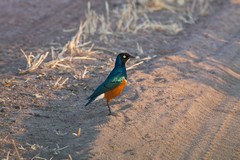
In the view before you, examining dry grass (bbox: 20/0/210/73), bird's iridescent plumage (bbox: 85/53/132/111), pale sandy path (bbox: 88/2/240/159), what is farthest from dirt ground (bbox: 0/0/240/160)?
bird's iridescent plumage (bbox: 85/53/132/111)

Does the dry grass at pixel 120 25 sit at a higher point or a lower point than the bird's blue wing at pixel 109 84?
lower

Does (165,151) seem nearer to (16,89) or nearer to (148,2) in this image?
(16,89)

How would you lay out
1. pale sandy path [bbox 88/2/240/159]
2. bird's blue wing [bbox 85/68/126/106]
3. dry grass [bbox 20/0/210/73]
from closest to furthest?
1. pale sandy path [bbox 88/2/240/159]
2. bird's blue wing [bbox 85/68/126/106]
3. dry grass [bbox 20/0/210/73]

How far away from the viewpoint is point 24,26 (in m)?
12.5

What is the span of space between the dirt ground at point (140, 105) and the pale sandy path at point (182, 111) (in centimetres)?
1

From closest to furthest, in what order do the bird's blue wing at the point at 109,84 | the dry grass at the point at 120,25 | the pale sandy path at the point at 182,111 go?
the pale sandy path at the point at 182,111
the bird's blue wing at the point at 109,84
the dry grass at the point at 120,25

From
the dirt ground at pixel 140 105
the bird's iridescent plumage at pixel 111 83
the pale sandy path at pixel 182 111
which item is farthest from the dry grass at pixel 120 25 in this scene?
the bird's iridescent plumage at pixel 111 83

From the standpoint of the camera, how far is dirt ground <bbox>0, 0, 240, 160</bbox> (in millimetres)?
6238

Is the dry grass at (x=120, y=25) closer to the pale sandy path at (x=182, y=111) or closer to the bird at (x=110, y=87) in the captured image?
the pale sandy path at (x=182, y=111)

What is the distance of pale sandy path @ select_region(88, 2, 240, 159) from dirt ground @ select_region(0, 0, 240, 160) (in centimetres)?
1

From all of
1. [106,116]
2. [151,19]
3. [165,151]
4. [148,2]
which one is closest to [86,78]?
[106,116]


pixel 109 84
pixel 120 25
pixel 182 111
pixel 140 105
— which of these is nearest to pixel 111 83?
pixel 109 84

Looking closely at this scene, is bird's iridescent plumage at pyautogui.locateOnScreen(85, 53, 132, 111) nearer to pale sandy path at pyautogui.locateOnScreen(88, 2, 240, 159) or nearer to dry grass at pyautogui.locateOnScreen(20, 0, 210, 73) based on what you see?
pale sandy path at pyautogui.locateOnScreen(88, 2, 240, 159)

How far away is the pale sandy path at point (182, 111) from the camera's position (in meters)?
6.23
